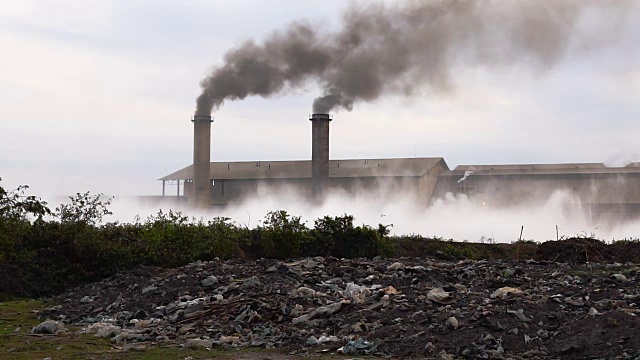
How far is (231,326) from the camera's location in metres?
11.6

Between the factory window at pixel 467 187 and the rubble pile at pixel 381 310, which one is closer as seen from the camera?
the rubble pile at pixel 381 310

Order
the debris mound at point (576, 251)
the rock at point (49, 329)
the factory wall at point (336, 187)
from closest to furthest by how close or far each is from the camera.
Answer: the rock at point (49, 329)
the debris mound at point (576, 251)
the factory wall at point (336, 187)

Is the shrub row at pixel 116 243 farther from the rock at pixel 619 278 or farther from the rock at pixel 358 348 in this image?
the rock at pixel 619 278

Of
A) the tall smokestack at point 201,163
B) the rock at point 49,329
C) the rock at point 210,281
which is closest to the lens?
the rock at point 49,329

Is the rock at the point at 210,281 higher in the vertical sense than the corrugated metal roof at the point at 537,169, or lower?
lower

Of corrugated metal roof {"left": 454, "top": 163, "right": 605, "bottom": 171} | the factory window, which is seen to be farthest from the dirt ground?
corrugated metal roof {"left": 454, "top": 163, "right": 605, "bottom": 171}

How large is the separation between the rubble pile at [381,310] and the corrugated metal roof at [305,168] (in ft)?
107

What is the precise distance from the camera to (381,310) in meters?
11.5

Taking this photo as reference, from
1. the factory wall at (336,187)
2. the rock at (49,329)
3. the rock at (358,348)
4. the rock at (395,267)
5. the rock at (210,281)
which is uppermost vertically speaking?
the factory wall at (336,187)

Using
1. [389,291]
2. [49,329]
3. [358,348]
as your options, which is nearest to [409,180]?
[389,291]

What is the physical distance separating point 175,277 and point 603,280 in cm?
781

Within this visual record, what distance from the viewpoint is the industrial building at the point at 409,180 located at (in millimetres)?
44156

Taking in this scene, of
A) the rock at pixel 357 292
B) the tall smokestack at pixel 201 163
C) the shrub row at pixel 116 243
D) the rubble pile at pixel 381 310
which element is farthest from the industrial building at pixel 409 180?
the rock at pixel 357 292

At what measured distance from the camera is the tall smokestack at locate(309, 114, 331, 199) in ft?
149
